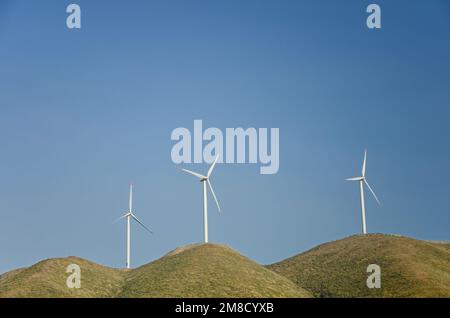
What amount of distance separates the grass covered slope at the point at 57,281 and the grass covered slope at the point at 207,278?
382 cm

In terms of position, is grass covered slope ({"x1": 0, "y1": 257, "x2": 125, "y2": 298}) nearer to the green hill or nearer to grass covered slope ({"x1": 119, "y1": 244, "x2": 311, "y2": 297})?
the green hill

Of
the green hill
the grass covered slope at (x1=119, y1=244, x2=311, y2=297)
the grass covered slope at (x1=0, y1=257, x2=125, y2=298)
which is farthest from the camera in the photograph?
the grass covered slope at (x1=119, y1=244, x2=311, y2=297)

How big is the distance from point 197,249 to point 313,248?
138 ft

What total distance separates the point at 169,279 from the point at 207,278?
712cm

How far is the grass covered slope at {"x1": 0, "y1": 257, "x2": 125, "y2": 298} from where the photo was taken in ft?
392

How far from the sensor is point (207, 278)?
12850 centimetres

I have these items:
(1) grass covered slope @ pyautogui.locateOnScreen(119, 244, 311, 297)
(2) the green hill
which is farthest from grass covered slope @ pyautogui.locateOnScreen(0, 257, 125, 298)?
(1) grass covered slope @ pyautogui.locateOnScreen(119, 244, 311, 297)

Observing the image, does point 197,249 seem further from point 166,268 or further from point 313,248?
point 313,248

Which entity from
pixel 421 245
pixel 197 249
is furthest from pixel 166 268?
pixel 421 245

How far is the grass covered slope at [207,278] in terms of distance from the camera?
12181 centimetres

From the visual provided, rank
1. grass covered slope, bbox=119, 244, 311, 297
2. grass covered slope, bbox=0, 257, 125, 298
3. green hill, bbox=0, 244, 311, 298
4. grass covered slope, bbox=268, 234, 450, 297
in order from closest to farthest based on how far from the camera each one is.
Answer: grass covered slope, bbox=0, 257, 125, 298, green hill, bbox=0, 244, 311, 298, grass covered slope, bbox=119, 244, 311, 297, grass covered slope, bbox=268, 234, 450, 297
